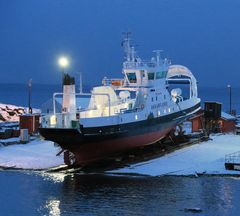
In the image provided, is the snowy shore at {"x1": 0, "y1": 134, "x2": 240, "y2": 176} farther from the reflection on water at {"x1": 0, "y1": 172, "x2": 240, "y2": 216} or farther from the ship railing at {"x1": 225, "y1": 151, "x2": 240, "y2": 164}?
the reflection on water at {"x1": 0, "y1": 172, "x2": 240, "y2": 216}

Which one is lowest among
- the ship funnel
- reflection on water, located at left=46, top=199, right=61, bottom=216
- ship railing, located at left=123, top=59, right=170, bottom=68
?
reflection on water, located at left=46, top=199, right=61, bottom=216

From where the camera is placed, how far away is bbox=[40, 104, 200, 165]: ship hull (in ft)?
127

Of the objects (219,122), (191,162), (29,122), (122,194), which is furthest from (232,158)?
(29,122)

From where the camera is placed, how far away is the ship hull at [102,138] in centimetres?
3862

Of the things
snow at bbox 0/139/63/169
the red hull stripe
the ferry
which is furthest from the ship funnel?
snow at bbox 0/139/63/169

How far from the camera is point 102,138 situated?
4016 cm

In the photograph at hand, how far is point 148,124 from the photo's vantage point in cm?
4512

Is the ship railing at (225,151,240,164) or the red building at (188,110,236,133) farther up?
the red building at (188,110,236,133)

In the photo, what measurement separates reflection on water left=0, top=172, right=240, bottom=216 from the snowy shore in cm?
172

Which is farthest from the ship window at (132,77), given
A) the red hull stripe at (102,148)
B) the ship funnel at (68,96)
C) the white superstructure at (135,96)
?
the ship funnel at (68,96)

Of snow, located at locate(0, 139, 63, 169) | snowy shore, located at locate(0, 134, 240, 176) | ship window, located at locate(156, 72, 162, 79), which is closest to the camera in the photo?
snowy shore, located at locate(0, 134, 240, 176)

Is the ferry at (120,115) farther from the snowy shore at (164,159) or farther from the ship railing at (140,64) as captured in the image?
the snowy shore at (164,159)

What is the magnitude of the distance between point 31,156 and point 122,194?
12960mm

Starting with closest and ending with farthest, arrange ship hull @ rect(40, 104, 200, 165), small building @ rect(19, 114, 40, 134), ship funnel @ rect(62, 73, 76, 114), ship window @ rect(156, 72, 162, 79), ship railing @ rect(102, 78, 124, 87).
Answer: ship hull @ rect(40, 104, 200, 165), ship funnel @ rect(62, 73, 76, 114), ship railing @ rect(102, 78, 124, 87), ship window @ rect(156, 72, 162, 79), small building @ rect(19, 114, 40, 134)
